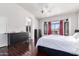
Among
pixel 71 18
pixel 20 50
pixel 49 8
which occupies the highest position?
pixel 49 8

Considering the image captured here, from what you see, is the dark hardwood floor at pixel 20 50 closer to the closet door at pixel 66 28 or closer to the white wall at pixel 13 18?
the white wall at pixel 13 18

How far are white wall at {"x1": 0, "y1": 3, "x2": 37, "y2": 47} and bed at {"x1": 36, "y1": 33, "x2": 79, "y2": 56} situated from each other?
1.66ft

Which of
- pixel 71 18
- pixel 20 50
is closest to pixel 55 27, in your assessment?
pixel 71 18

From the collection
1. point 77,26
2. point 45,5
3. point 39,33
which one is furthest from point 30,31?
point 77,26

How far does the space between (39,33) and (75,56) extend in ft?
3.04

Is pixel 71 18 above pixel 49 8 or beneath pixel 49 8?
beneath

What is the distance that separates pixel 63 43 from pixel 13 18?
4.20 feet

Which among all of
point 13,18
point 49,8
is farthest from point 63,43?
point 13,18

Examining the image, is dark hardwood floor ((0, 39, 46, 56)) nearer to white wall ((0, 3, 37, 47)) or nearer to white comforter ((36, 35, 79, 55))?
white wall ((0, 3, 37, 47))

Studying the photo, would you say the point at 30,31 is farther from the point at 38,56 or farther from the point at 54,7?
the point at 54,7

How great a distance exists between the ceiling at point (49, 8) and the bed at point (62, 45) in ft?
1.77

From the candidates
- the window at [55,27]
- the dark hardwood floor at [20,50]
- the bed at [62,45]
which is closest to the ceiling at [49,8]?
the window at [55,27]

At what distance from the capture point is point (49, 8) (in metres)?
1.90

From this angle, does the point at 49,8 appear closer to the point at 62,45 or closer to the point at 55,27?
the point at 55,27
